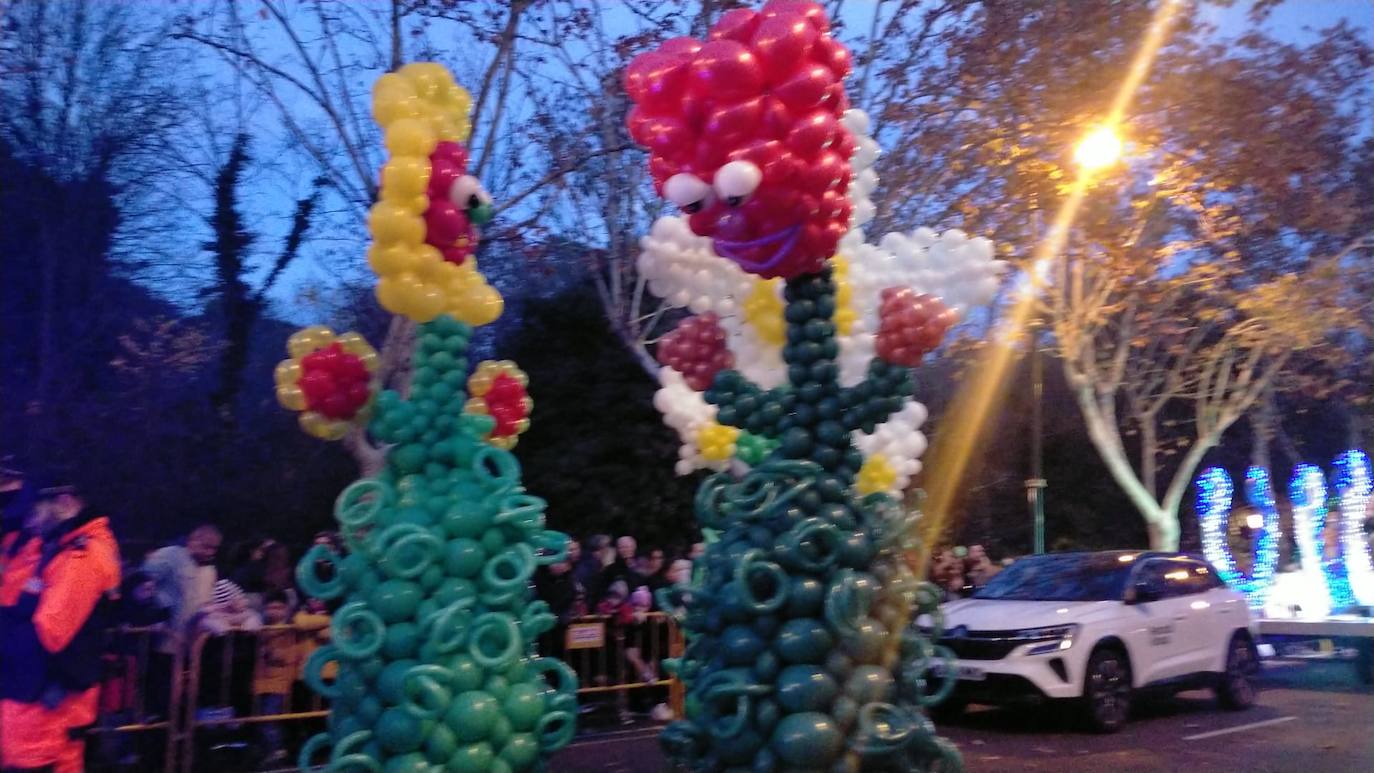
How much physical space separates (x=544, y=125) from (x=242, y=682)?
6.45m

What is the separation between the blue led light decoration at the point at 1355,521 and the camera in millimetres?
13156

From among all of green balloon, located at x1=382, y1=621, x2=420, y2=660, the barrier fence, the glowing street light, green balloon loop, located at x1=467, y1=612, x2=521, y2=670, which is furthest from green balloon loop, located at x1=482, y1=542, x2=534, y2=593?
the glowing street light

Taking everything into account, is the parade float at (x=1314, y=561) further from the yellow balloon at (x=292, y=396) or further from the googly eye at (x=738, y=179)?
the yellow balloon at (x=292, y=396)

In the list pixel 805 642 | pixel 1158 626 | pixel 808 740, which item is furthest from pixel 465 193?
pixel 1158 626

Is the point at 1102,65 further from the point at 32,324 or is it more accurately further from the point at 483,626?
the point at 32,324

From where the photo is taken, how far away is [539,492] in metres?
15.2

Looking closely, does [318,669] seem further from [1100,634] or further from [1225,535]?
[1225,535]

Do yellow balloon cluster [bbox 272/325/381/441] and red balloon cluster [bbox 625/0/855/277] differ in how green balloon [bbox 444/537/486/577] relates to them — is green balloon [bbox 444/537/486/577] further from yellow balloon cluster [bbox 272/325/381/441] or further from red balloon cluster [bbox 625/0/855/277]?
red balloon cluster [bbox 625/0/855/277]

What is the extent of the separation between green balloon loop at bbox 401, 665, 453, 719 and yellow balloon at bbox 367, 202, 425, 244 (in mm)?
2068

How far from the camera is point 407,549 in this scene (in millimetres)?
5320

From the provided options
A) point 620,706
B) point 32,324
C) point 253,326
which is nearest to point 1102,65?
point 620,706

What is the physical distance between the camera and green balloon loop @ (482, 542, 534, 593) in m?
5.37

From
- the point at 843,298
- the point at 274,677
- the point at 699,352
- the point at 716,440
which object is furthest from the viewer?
the point at 274,677

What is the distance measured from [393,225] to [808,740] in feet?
10.2
